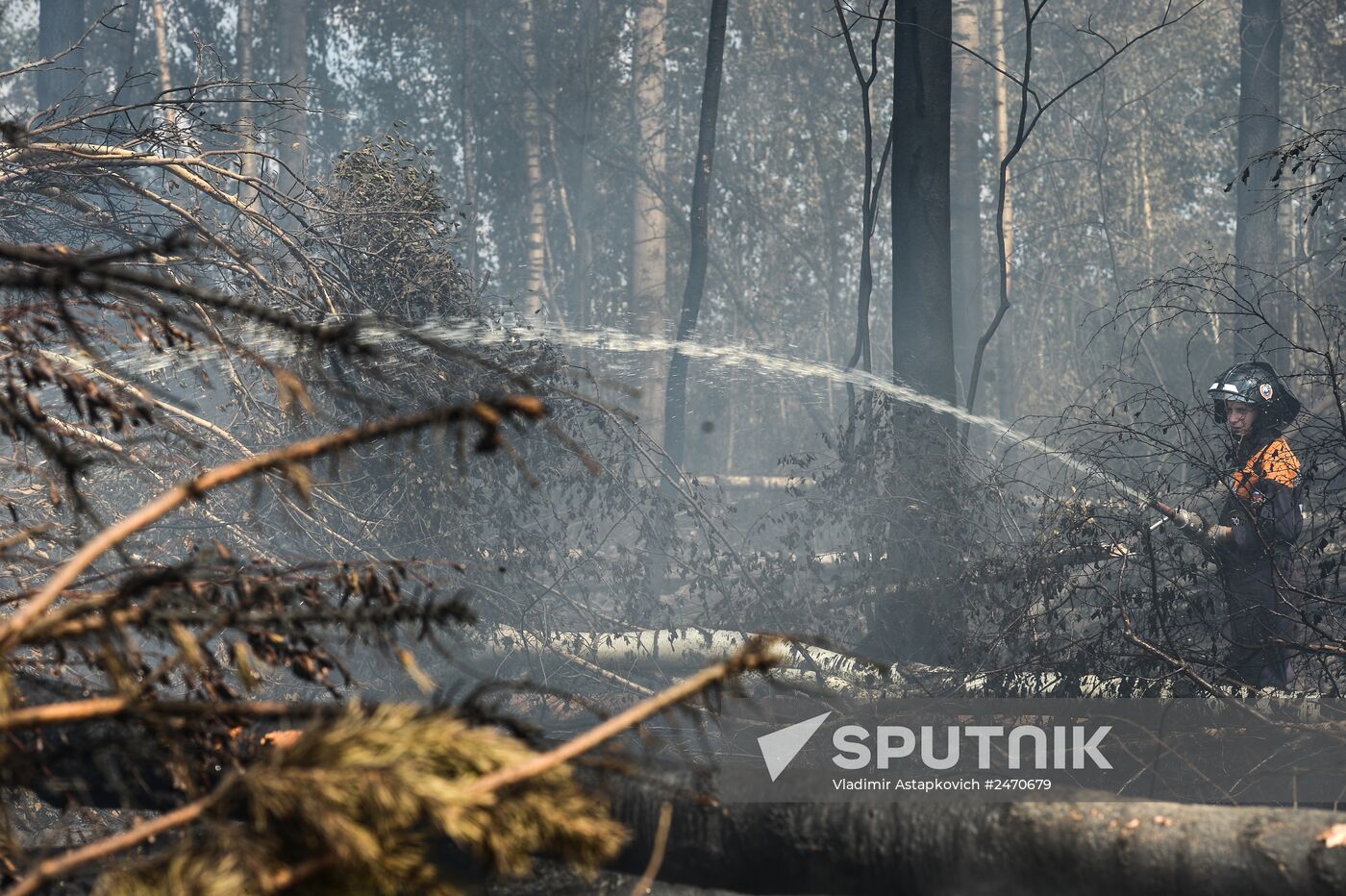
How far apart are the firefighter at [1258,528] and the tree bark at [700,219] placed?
673cm

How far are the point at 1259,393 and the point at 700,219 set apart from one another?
7.42m

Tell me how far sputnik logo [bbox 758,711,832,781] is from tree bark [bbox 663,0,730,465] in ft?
19.4

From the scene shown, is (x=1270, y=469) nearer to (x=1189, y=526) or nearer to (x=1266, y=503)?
(x=1266, y=503)

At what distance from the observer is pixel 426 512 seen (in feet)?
28.6

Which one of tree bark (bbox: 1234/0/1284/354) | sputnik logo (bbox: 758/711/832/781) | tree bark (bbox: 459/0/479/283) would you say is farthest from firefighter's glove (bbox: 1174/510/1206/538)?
tree bark (bbox: 459/0/479/283)

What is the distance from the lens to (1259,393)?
6562 mm

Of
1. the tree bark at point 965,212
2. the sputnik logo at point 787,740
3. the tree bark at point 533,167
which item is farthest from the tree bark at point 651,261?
the sputnik logo at point 787,740

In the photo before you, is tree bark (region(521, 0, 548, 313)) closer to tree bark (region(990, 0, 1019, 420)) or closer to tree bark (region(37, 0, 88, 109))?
tree bark (region(37, 0, 88, 109))

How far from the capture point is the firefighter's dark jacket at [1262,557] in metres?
6.06

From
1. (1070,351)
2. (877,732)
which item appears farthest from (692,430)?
(877,732)

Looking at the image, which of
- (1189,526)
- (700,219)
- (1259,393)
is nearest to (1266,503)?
(1189,526)

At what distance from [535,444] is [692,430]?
16511 millimetres

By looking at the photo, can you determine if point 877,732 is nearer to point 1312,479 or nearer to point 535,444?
point 1312,479

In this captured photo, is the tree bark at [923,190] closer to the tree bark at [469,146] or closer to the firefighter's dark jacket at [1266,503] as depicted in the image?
the firefighter's dark jacket at [1266,503]
